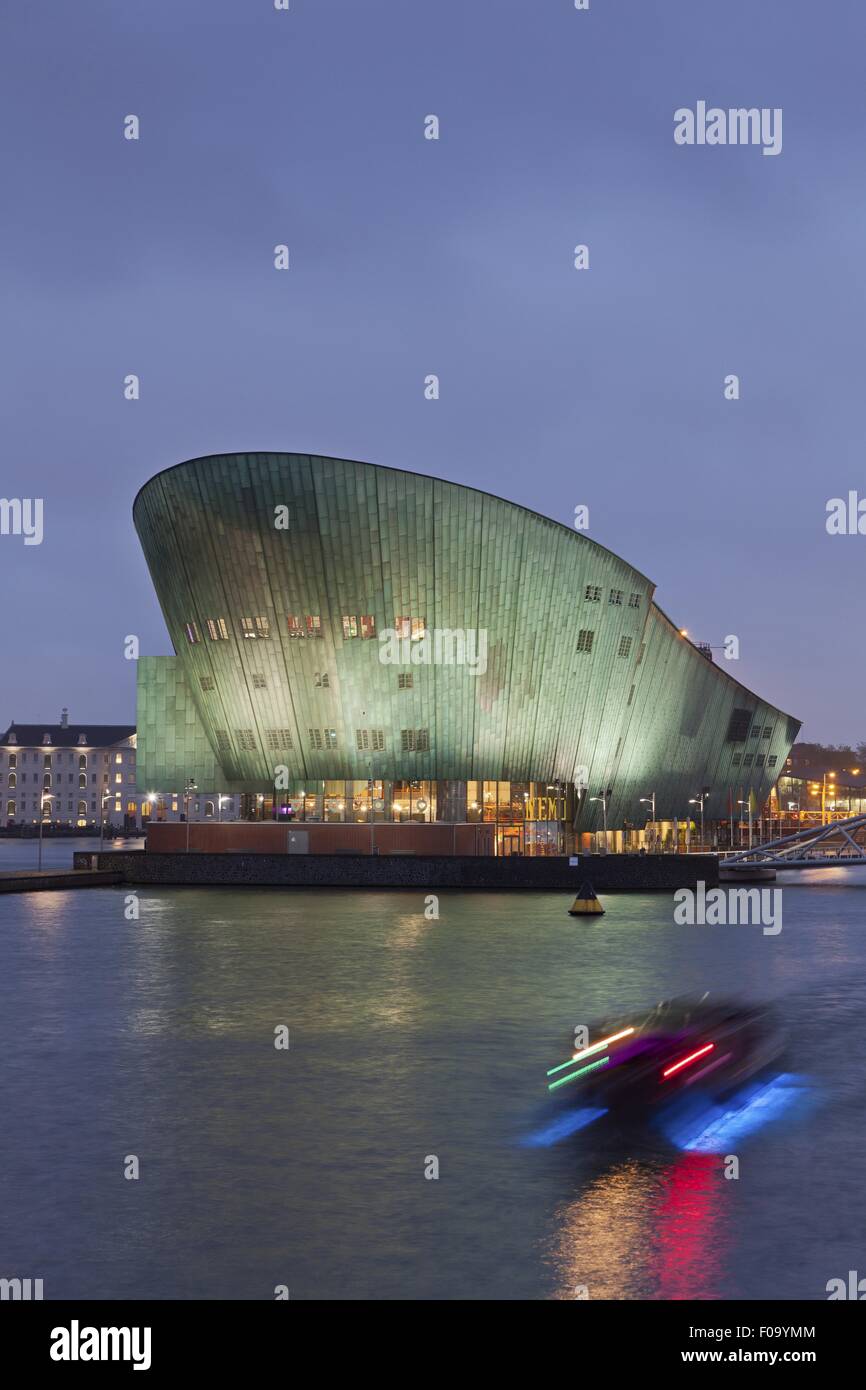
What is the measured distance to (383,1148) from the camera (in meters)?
13.8

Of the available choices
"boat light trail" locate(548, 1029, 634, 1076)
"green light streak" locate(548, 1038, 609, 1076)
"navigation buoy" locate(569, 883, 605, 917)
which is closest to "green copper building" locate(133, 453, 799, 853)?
"navigation buoy" locate(569, 883, 605, 917)

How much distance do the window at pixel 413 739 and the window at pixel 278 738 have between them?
6.30 metres

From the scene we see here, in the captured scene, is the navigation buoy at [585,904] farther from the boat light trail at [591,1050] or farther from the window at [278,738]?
the window at [278,738]

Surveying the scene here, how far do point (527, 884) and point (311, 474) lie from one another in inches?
914

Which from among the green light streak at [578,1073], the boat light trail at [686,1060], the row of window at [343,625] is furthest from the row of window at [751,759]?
the green light streak at [578,1073]

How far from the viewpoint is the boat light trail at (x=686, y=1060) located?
17750mm

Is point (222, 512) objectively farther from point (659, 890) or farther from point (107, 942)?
point (107, 942)

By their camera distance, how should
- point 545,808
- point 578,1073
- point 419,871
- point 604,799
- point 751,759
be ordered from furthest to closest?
point 751,759, point 604,799, point 545,808, point 419,871, point 578,1073

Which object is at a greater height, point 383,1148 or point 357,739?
point 357,739

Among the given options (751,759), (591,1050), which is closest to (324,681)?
(751,759)

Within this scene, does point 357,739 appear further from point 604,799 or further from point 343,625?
point 604,799

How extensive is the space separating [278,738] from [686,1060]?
58.8m

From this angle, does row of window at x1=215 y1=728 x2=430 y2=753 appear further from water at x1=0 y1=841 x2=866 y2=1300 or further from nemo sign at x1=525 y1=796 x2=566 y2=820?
water at x1=0 y1=841 x2=866 y2=1300

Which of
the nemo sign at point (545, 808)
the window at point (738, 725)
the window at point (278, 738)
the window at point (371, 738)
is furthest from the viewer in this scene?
the window at point (738, 725)
